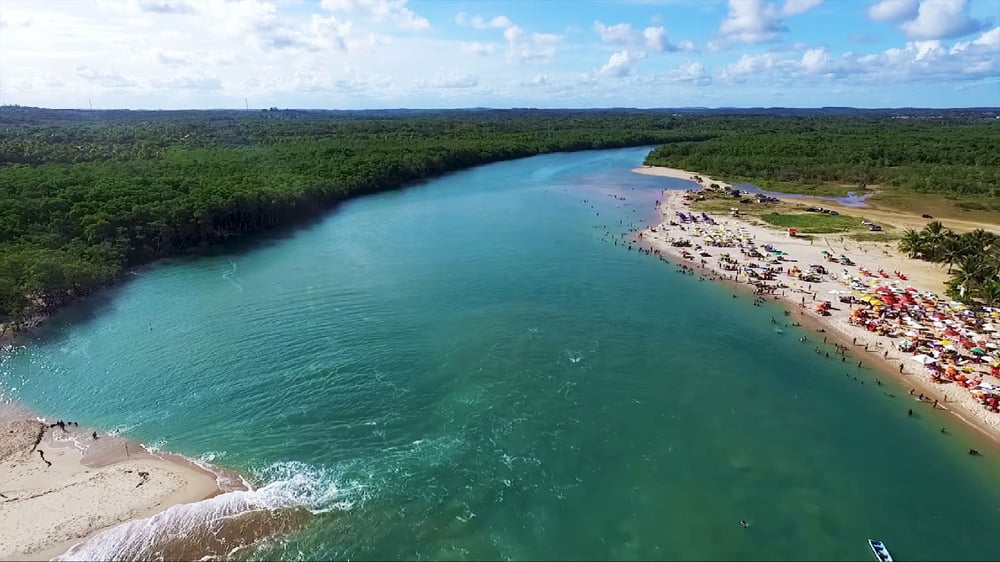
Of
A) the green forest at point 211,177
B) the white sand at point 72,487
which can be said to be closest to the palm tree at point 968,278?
the green forest at point 211,177

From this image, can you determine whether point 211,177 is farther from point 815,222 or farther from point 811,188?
point 811,188

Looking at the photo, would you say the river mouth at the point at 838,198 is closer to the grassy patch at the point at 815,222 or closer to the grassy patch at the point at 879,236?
the grassy patch at the point at 815,222

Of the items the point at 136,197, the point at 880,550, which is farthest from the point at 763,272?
the point at 136,197

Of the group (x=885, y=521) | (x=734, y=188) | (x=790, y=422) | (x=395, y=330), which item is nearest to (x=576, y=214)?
(x=734, y=188)

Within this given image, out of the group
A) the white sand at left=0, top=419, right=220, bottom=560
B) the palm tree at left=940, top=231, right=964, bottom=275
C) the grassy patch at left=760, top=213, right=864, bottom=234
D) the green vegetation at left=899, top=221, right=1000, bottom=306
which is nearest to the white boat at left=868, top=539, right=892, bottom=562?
the white sand at left=0, top=419, right=220, bottom=560

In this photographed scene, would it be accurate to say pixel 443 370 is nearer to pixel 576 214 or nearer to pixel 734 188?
pixel 576 214

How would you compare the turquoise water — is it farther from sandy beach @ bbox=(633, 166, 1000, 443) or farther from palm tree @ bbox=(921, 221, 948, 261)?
palm tree @ bbox=(921, 221, 948, 261)
